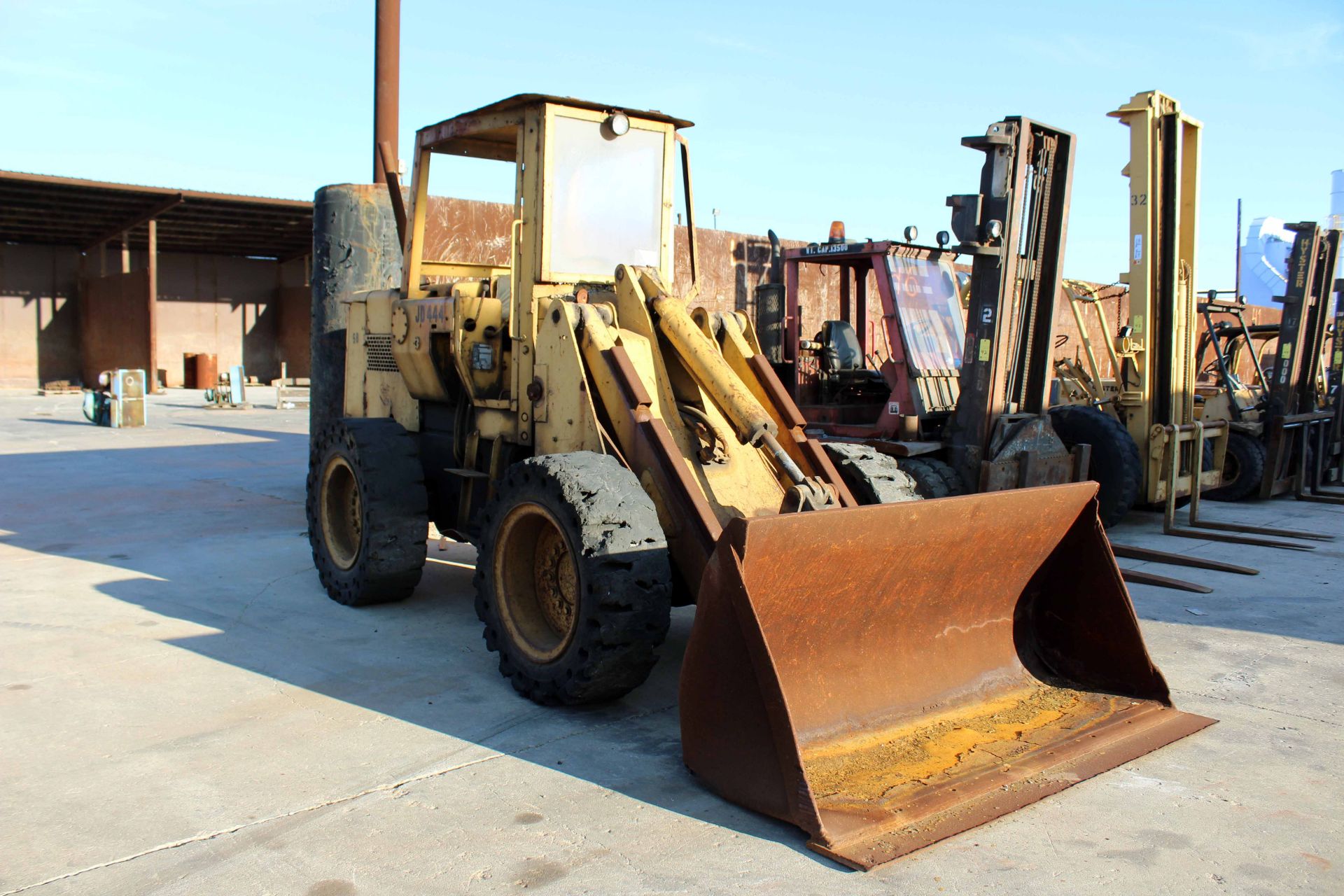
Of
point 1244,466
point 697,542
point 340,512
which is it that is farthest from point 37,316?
point 697,542

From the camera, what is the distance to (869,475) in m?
5.88

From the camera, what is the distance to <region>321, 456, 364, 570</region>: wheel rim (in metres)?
6.51

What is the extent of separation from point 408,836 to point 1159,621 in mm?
4831

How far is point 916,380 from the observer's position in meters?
8.84

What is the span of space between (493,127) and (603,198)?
712 millimetres

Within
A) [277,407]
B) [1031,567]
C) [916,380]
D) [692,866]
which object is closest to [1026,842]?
[692,866]

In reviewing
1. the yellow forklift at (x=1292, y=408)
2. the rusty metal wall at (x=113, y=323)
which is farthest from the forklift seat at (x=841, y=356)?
the rusty metal wall at (x=113, y=323)

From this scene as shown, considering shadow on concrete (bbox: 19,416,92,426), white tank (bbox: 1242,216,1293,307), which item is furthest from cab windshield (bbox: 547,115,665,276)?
white tank (bbox: 1242,216,1293,307)

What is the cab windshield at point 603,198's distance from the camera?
18.5ft

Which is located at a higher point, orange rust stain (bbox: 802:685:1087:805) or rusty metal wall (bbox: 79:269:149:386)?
rusty metal wall (bbox: 79:269:149:386)

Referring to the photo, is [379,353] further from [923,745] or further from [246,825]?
[923,745]

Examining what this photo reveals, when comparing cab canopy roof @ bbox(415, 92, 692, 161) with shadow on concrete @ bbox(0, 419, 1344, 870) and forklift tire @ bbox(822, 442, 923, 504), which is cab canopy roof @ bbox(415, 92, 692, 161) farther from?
shadow on concrete @ bbox(0, 419, 1344, 870)

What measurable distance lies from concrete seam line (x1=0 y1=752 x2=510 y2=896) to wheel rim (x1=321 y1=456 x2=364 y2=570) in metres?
2.71

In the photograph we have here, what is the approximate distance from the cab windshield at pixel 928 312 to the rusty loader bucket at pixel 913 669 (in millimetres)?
4234
